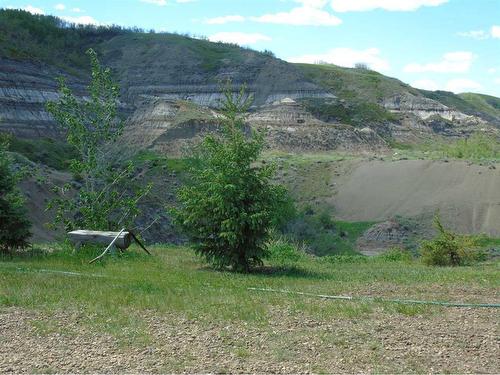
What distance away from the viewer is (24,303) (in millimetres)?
10070

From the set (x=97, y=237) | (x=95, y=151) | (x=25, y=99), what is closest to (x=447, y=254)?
(x=97, y=237)

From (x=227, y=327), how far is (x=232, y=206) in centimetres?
690

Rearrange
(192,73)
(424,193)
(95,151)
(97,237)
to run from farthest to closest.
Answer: (192,73) → (424,193) → (95,151) → (97,237)

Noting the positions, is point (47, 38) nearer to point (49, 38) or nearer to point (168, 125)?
point (49, 38)

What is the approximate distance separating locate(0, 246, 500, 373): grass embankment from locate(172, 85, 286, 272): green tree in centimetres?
226

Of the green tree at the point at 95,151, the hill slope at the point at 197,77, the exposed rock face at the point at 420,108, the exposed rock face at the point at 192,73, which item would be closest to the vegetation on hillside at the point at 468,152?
the hill slope at the point at 197,77

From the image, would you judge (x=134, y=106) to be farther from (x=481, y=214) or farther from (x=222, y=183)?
(x=222, y=183)

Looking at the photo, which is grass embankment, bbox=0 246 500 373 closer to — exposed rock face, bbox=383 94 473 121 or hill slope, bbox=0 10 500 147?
hill slope, bbox=0 10 500 147

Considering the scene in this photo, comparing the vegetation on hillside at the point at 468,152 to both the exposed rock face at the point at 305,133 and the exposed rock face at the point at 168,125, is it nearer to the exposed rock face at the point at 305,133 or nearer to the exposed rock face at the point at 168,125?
the exposed rock face at the point at 305,133

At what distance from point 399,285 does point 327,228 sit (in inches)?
1503

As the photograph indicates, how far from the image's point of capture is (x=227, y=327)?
8531mm

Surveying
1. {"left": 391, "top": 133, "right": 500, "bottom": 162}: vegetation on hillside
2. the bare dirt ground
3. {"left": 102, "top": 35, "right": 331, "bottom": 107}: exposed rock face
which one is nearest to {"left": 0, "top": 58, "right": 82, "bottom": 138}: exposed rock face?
{"left": 102, "top": 35, "right": 331, "bottom": 107}: exposed rock face

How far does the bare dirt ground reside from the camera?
272 inches

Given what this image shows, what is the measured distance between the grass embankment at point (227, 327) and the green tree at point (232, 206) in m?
2.26
